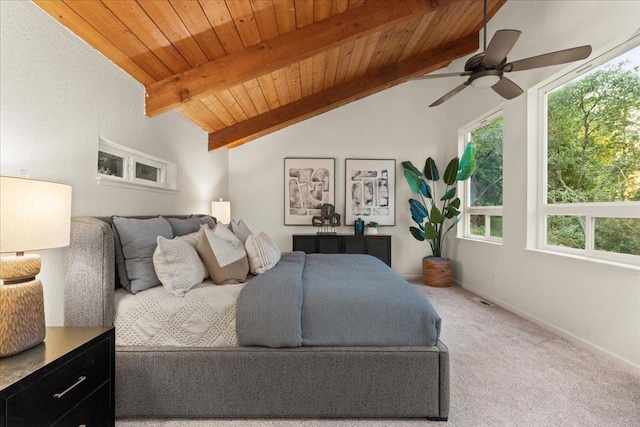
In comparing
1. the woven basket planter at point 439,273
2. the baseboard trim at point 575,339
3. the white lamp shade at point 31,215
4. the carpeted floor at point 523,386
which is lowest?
the carpeted floor at point 523,386

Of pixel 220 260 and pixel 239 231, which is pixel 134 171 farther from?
pixel 220 260

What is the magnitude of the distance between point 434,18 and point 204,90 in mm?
2602

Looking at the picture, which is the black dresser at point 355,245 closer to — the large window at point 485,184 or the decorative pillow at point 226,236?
the large window at point 485,184

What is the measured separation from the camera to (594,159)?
2691 millimetres

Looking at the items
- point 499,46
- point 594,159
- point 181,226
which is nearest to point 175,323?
point 181,226

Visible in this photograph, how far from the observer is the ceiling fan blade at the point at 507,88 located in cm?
247

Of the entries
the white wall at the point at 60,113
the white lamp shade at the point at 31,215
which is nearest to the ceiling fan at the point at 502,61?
the white lamp shade at the point at 31,215

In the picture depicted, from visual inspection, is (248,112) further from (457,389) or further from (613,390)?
(613,390)

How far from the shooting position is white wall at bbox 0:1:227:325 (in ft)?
5.14

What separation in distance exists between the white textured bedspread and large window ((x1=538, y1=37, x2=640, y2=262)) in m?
2.91

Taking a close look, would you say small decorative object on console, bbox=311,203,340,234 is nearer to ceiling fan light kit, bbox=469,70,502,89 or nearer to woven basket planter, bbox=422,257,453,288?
woven basket planter, bbox=422,257,453,288

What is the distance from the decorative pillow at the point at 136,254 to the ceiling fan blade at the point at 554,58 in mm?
2788

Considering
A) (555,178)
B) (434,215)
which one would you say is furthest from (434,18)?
(434,215)

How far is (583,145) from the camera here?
278 cm
